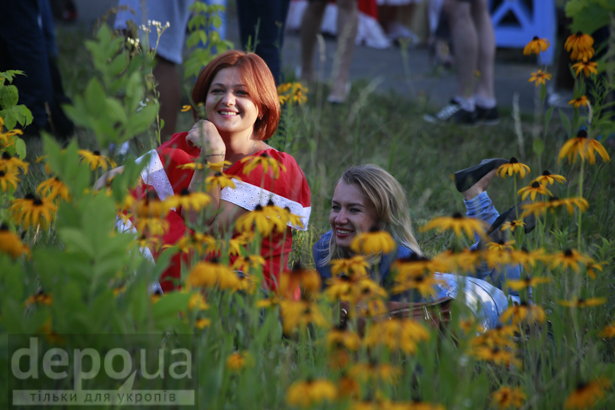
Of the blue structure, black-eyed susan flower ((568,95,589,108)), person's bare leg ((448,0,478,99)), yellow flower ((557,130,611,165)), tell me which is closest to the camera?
yellow flower ((557,130,611,165))

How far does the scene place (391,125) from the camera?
4.43 m

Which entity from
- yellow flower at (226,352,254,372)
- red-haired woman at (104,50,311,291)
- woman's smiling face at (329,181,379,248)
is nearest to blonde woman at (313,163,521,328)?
woman's smiling face at (329,181,379,248)

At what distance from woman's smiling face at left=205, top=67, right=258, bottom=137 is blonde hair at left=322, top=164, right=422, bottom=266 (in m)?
0.42

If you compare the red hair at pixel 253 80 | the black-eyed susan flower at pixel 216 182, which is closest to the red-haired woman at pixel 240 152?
the red hair at pixel 253 80

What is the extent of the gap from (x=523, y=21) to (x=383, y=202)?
7634 mm

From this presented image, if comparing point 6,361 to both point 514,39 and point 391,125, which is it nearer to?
point 391,125

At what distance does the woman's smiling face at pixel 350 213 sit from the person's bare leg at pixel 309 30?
249cm

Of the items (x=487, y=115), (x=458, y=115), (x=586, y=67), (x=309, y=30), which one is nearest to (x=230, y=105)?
(x=586, y=67)

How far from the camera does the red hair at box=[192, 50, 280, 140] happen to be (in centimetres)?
216

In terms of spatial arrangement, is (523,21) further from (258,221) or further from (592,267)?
(258,221)

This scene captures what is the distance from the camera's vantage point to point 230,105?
209 centimetres

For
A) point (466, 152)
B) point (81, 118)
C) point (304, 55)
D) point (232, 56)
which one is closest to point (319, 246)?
point (232, 56)

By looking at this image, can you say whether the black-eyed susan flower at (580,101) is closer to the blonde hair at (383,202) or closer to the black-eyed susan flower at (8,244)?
the blonde hair at (383,202)

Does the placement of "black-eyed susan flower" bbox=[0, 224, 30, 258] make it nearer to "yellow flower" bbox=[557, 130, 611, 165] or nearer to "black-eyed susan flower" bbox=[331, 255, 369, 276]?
"black-eyed susan flower" bbox=[331, 255, 369, 276]
